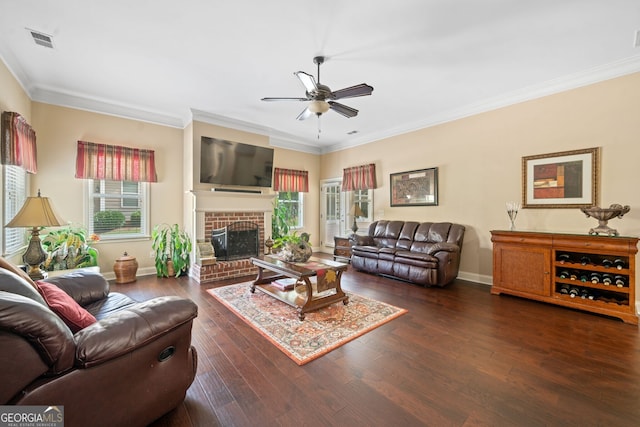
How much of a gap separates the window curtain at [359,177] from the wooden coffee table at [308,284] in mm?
2989

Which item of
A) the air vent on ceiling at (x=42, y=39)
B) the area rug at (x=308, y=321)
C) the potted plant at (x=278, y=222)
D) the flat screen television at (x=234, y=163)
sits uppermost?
the air vent on ceiling at (x=42, y=39)

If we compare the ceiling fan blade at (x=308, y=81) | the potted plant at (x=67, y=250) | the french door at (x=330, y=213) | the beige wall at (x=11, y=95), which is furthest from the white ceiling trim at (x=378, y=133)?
the ceiling fan blade at (x=308, y=81)

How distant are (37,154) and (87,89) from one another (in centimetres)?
117

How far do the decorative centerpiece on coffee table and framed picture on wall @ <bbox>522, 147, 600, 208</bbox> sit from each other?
16.1 inches

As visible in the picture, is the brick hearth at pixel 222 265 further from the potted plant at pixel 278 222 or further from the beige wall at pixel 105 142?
the beige wall at pixel 105 142

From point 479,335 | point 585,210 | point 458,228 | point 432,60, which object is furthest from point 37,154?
point 585,210

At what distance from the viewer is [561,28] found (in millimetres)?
2514

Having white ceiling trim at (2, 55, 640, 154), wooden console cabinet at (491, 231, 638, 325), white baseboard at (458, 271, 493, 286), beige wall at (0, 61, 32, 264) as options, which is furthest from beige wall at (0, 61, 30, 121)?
white baseboard at (458, 271, 493, 286)

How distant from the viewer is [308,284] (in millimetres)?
2850

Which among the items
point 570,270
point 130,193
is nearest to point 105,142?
point 130,193

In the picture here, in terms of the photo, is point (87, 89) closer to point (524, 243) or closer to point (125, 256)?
point (125, 256)

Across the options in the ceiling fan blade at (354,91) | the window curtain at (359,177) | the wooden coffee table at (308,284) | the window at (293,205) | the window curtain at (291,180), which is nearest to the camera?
the ceiling fan blade at (354,91)

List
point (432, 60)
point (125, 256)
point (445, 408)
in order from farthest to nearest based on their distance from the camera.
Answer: point (125, 256), point (432, 60), point (445, 408)

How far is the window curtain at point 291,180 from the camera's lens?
6.32m
